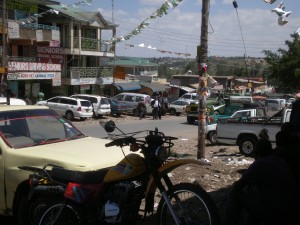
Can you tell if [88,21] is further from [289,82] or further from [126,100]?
[289,82]

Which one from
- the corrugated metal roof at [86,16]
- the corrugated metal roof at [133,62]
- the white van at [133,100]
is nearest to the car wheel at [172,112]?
the white van at [133,100]

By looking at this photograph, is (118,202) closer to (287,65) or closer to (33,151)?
(33,151)

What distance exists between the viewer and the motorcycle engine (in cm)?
415

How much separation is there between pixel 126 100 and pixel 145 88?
21.1 metres

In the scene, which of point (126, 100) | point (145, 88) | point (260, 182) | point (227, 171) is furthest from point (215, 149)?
point (145, 88)

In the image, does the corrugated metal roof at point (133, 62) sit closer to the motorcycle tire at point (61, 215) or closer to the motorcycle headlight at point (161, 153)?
the motorcycle tire at point (61, 215)

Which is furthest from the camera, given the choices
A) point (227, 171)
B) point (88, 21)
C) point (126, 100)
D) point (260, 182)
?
point (88, 21)

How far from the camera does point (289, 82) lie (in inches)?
1499

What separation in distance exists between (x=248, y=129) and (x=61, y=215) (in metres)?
10.3

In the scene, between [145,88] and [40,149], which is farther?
[145,88]

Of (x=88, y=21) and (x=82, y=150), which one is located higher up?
(x=88, y=21)

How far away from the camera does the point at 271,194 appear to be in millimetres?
3635

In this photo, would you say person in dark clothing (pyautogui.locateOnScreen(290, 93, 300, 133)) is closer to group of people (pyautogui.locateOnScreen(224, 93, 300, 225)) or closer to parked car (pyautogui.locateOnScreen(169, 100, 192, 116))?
group of people (pyautogui.locateOnScreen(224, 93, 300, 225))

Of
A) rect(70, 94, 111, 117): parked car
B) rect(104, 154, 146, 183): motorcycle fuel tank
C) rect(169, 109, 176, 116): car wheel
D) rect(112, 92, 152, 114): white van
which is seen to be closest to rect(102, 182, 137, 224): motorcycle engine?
rect(104, 154, 146, 183): motorcycle fuel tank
